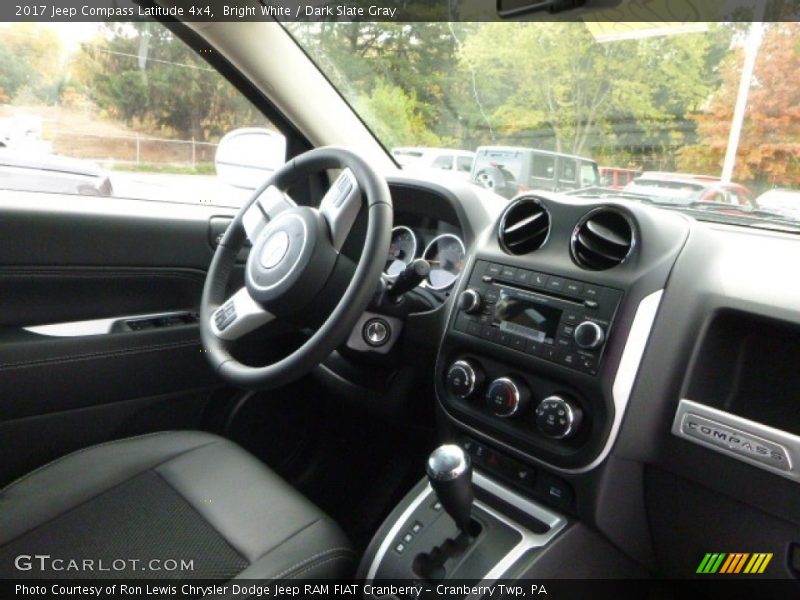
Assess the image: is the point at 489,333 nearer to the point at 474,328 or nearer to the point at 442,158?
the point at 474,328

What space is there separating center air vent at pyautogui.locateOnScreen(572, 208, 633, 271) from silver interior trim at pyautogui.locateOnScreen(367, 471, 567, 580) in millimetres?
492

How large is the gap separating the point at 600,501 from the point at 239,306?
0.83 m

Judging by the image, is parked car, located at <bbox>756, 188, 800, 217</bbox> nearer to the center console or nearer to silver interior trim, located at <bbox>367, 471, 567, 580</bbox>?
the center console

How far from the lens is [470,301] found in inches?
54.3

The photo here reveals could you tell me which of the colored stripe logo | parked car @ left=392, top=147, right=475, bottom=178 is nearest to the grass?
parked car @ left=392, top=147, right=475, bottom=178

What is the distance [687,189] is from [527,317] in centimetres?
→ 50

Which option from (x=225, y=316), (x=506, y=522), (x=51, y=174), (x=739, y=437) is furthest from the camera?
(x=51, y=174)

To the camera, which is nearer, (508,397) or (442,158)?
(508,397)

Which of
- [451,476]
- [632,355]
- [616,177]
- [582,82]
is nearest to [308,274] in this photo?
[451,476]

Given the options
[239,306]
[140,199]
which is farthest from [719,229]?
[140,199]

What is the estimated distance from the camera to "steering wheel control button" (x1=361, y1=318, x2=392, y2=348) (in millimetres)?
1616

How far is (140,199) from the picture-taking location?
202 centimetres

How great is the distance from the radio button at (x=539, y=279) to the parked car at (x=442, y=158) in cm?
71

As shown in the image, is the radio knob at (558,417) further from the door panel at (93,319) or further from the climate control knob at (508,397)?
the door panel at (93,319)
